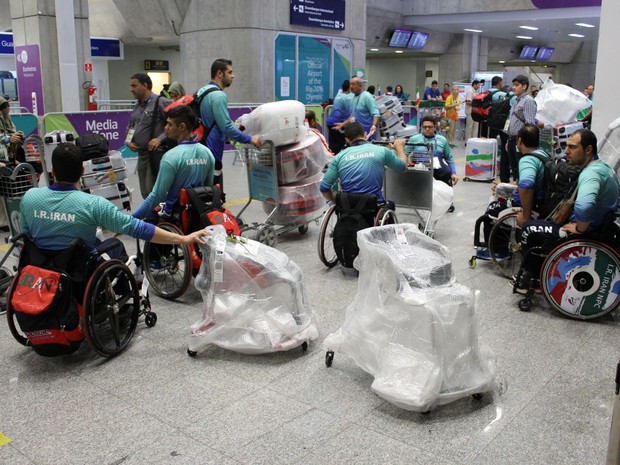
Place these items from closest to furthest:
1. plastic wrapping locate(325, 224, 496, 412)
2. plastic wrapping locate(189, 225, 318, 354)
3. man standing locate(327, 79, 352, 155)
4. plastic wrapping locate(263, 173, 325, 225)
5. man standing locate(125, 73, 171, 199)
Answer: plastic wrapping locate(325, 224, 496, 412) → plastic wrapping locate(189, 225, 318, 354) → man standing locate(125, 73, 171, 199) → plastic wrapping locate(263, 173, 325, 225) → man standing locate(327, 79, 352, 155)

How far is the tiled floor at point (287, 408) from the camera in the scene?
9.49ft

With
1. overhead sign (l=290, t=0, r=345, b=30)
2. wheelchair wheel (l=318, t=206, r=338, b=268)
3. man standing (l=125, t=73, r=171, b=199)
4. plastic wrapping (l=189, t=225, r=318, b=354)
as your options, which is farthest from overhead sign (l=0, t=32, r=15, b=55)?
plastic wrapping (l=189, t=225, r=318, b=354)

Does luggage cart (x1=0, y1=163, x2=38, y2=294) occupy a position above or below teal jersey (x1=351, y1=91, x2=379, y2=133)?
below

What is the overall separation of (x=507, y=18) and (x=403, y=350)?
62.6ft

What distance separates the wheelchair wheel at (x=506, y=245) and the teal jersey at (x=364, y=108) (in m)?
4.34

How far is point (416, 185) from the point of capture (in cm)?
652

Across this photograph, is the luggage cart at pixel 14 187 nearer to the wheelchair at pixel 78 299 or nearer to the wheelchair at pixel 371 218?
the wheelchair at pixel 78 299

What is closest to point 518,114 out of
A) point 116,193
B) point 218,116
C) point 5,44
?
point 218,116

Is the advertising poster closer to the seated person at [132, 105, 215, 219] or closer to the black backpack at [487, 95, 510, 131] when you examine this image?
the black backpack at [487, 95, 510, 131]

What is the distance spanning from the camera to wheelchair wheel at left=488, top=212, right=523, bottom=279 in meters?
5.31

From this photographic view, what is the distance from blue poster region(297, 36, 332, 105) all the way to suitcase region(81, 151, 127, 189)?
10267 mm

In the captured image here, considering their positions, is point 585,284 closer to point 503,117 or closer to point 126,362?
point 126,362

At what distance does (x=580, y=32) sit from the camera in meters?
23.6

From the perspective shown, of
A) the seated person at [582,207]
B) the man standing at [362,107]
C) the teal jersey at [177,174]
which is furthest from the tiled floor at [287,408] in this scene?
the man standing at [362,107]
